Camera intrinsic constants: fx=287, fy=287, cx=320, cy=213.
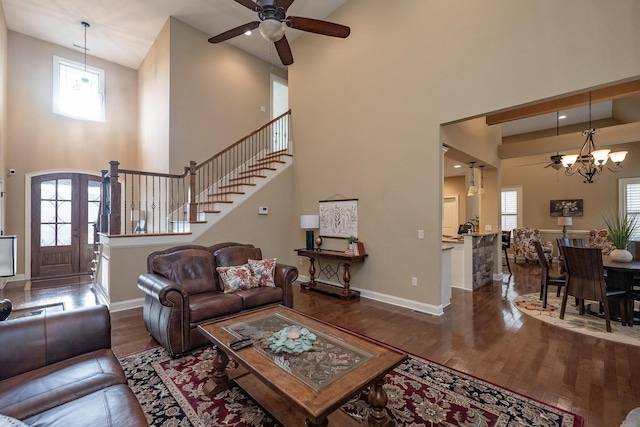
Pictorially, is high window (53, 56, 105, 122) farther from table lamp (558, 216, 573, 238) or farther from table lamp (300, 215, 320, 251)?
table lamp (558, 216, 573, 238)

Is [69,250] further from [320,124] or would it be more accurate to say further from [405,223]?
[405,223]

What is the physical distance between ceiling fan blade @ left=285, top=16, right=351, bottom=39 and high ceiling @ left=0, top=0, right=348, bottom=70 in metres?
2.68

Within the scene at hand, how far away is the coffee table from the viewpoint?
4.72ft

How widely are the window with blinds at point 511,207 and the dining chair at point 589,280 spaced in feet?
19.8

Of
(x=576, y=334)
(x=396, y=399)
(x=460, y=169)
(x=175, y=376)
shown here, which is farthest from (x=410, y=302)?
(x=460, y=169)

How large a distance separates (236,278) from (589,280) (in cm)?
429

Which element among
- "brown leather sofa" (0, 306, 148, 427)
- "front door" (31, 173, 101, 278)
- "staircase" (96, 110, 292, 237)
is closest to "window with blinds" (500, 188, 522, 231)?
"staircase" (96, 110, 292, 237)

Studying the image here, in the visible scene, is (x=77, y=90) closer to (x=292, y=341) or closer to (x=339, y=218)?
(x=339, y=218)

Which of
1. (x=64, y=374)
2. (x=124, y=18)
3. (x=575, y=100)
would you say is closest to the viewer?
(x=64, y=374)

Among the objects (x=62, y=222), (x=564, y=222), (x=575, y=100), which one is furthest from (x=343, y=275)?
(x=564, y=222)

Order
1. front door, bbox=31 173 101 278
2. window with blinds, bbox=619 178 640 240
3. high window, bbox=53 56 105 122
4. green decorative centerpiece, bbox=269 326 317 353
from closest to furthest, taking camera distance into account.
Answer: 1. green decorative centerpiece, bbox=269 326 317 353
2. front door, bbox=31 173 101 278
3. high window, bbox=53 56 105 122
4. window with blinds, bbox=619 178 640 240

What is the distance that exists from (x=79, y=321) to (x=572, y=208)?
35.4 feet

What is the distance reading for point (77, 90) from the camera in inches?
268

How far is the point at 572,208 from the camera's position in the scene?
8.15m
